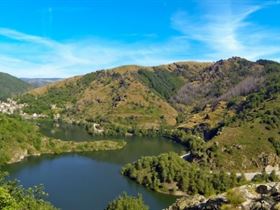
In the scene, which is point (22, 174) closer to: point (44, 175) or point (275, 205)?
point (44, 175)

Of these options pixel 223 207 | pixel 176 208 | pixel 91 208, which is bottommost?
pixel 91 208

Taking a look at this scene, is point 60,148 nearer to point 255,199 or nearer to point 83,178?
point 83,178

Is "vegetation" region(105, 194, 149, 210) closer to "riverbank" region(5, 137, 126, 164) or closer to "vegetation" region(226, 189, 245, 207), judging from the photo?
"vegetation" region(226, 189, 245, 207)

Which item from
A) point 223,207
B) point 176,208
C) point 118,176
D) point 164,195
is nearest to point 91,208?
point 164,195

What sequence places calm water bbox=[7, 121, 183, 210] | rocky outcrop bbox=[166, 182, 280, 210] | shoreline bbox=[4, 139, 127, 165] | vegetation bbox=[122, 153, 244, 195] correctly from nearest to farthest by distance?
1. rocky outcrop bbox=[166, 182, 280, 210]
2. calm water bbox=[7, 121, 183, 210]
3. vegetation bbox=[122, 153, 244, 195]
4. shoreline bbox=[4, 139, 127, 165]

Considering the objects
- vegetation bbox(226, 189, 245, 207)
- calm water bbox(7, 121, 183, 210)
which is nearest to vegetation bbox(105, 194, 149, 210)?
calm water bbox(7, 121, 183, 210)

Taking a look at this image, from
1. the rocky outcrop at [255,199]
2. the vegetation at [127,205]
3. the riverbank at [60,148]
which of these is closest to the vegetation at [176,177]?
the vegetation at [127,205]

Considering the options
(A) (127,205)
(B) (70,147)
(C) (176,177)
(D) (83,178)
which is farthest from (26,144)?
(A) (127,205)
